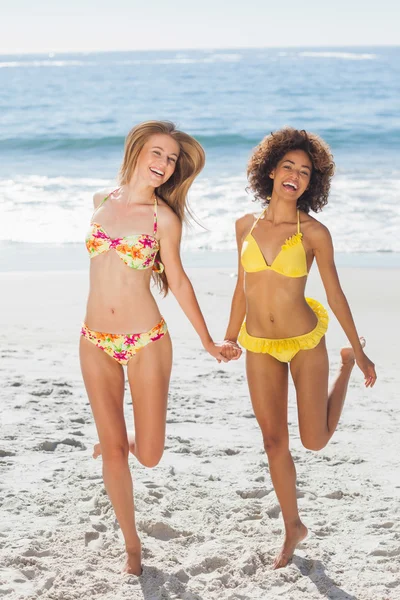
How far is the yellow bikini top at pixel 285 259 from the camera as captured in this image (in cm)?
414

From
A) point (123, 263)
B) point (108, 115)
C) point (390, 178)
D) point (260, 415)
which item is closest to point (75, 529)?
point (260, 415)

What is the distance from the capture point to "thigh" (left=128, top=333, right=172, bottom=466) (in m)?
3.92

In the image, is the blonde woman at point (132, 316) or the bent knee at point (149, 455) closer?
the blonde woman at point (132, 316)

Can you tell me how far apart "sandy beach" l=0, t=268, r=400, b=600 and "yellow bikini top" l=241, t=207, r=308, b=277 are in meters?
1.40

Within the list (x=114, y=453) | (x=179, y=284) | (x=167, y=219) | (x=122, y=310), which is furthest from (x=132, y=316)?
(x=114, y=453)

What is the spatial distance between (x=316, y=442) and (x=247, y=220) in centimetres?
116

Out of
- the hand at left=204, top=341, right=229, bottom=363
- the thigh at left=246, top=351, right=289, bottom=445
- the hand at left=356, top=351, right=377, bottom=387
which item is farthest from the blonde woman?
the hand at left=356, top=351, right=377, bottom=387

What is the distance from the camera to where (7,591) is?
3.84 m

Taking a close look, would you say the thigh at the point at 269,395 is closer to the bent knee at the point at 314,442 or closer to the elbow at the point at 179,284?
the bent knee at the point at 314,442

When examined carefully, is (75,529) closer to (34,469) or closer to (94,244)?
(34,469)

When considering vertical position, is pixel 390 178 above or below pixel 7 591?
above

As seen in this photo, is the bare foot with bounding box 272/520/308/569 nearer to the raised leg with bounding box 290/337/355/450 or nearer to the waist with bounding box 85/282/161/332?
the raised leg with bounding box 290/337/355/450

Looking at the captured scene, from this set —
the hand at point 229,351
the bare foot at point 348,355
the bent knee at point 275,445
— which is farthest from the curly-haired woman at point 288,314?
the bare foot at point 348,355

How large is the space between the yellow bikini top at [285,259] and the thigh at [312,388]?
0.38 m
